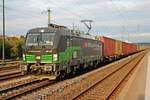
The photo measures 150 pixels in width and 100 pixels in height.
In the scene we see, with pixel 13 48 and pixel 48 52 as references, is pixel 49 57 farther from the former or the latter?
pixel 13 48

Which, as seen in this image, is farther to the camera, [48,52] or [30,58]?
[30,58]

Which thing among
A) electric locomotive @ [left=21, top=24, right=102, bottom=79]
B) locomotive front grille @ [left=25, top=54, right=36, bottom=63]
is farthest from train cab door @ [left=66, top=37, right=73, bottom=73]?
locomotive front grille @ [left=25, top=54, right=36, bottom=63]

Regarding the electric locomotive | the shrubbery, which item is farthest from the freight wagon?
the shrubbery

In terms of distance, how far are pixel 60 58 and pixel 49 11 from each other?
2952 centimetres

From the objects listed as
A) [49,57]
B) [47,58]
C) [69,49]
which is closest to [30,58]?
[47,58]

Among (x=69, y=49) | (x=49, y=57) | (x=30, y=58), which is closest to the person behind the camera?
(x=49, y=57)

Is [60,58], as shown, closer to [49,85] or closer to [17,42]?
[49,85]

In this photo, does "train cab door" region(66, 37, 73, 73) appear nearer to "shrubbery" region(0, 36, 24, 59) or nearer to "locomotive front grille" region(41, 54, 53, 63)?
"locomotive front grille" region(41, 54, 53, 63)

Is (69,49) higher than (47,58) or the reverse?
higher

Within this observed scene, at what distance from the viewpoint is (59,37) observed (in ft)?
55.5

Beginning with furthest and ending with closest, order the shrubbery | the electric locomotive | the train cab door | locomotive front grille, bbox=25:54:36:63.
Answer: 1. the shrubbery
2. the train cab door
3. locomotive front grille, bbox=25:54:36:63
4. the electric locomotive

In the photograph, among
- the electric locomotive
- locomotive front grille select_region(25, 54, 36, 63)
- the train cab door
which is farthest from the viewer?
the train cab door

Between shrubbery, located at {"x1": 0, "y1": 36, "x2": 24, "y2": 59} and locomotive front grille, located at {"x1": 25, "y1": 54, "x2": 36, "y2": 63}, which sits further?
shrubbery, located at {"x1": 0, "y1": 36, "x2": 24, "y2": 59}

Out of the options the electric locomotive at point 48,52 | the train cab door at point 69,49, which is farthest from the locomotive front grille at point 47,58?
the train cab door at point 69,49
